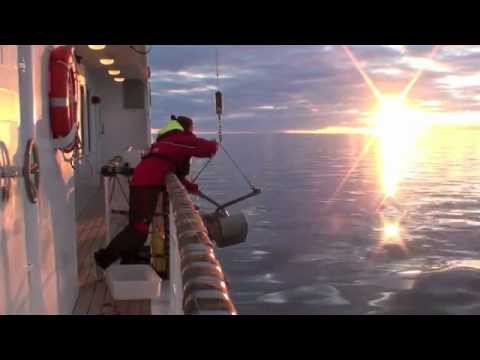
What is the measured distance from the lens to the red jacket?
381cm

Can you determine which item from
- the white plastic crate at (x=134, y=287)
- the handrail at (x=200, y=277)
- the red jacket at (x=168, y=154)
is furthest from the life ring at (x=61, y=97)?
the handrail at (x=200, y=277)

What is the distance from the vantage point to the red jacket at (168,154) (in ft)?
12.5

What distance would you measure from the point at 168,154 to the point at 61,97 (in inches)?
43.3

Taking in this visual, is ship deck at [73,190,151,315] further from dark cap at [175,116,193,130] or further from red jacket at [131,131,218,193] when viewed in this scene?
dark cap at [175,116,193,130]

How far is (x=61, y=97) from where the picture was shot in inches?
111

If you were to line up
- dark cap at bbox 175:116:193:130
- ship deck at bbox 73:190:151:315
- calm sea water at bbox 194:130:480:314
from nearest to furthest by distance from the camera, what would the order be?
ship deck at bbox 73:190:151:315 → dark cap at bbox 175:116:193:130 → calm sea water at bbox 194:130:480:314

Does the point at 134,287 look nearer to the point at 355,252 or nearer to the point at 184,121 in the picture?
the point at 184,121

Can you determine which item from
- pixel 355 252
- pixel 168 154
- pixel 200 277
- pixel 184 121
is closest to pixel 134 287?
pixel 168 154

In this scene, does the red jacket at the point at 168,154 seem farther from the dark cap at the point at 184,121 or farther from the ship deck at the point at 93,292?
the ship deck at the point at 93,292

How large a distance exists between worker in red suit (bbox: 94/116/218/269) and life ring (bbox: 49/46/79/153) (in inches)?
35.6

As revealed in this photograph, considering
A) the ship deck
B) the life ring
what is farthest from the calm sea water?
the life ring
